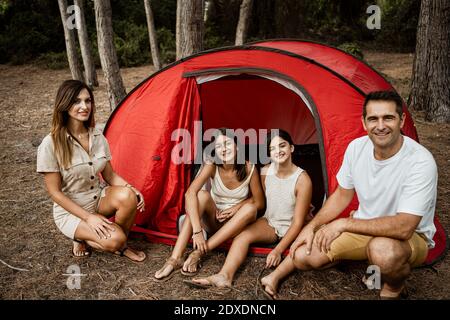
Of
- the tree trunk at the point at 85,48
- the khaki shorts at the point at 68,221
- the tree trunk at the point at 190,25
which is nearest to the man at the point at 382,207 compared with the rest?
the khaki shorts at the point at 68,221

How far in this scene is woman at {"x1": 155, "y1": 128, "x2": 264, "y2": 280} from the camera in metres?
2.84

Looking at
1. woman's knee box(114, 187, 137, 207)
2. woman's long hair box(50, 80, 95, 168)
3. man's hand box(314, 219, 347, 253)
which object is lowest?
man's hand box(314, 219, 347, 253)

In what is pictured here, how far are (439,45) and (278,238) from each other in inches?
159

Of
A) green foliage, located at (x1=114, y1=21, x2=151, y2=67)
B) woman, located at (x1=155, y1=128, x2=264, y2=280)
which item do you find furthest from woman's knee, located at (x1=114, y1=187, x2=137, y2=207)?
green foliage, located at (x1=114, y1=21, x2=151, y2=67)

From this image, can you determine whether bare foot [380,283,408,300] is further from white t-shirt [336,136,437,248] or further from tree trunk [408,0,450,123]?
tree trunk [408,0,450,123]

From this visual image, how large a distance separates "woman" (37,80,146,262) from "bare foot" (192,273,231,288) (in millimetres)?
553

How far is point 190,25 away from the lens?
14.7 feet

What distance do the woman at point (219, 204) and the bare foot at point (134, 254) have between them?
244 mm

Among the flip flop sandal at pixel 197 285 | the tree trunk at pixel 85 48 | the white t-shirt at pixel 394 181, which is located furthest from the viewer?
the tree trunk at pixel 85 48

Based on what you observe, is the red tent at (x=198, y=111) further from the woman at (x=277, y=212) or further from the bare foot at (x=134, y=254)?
the bare foot at (x=134, y=254)

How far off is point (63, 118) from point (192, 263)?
126 centimetres

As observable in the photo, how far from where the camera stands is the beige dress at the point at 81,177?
280cm

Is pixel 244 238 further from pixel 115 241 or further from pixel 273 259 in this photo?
pixel 115 241

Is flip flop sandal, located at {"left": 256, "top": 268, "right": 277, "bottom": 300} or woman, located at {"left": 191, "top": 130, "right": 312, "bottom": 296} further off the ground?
woman, located at {"left": 191, "top": 130, "right": 312, "bottom": 296}
